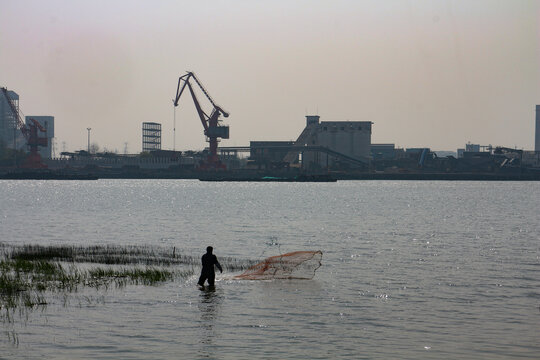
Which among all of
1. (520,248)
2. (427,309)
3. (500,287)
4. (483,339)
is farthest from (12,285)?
(520,248)

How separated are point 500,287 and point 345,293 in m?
7.60

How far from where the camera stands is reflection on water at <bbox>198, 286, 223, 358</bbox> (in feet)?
77.9

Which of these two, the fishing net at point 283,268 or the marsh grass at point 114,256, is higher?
the fishing net at point 283,268

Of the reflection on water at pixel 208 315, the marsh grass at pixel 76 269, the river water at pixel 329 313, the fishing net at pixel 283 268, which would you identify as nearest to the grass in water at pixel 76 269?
the marsh grass at pixel 76 269

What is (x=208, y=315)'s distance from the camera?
28.4m

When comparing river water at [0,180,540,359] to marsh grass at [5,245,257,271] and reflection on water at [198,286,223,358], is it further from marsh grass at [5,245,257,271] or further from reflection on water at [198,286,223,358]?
marsh grass at [5,245,257,271]

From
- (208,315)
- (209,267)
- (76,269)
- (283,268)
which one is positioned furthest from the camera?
(76,269)

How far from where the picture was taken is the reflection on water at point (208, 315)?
77.9 feet

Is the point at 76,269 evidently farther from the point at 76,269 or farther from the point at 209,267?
the point at 209,267

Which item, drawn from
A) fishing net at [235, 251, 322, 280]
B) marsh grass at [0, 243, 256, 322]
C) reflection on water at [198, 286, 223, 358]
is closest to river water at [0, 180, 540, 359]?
reflection on water at [198, 286, 223, 358]

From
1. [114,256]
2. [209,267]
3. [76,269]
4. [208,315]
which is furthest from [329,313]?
[114,256]

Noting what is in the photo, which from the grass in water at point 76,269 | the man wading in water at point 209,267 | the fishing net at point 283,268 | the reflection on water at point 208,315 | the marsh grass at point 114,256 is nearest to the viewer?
the reflection on water at point 208,315

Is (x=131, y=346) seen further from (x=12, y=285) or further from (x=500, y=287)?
(x=500, y=287)

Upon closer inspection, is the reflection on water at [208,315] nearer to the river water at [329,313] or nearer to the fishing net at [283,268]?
the river water at [329,313]
